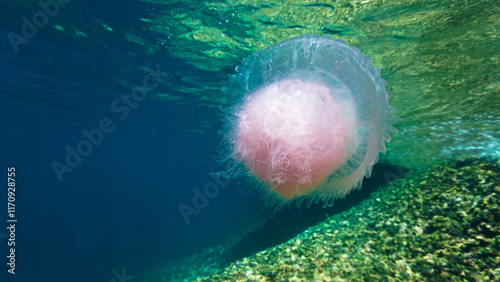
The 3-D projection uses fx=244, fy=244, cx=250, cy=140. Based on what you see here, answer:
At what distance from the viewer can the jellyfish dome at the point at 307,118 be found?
335 cm

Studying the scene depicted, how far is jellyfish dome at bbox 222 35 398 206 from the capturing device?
11.0ft

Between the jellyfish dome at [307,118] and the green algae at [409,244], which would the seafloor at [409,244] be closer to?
the green algae at [409,244]

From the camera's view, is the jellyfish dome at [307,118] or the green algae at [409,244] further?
the green algae at [409,244]

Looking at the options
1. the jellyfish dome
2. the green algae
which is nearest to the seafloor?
the green algae

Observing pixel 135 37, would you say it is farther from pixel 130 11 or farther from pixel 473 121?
pixel 473 121

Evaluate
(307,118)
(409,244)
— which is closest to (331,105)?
(307,118)

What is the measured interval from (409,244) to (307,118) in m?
2.93

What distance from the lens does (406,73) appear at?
22.2 feet

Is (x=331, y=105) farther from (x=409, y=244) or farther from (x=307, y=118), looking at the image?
(x=409, y=244)

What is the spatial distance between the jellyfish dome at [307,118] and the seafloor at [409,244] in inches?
39.5

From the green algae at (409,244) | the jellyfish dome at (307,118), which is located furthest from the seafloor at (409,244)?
the jellyfish dome at (307,118)

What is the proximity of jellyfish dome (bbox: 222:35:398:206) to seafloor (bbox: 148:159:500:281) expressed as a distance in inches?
39.5

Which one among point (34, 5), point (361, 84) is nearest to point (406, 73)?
point (361, 84)

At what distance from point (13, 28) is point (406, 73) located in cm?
1274
